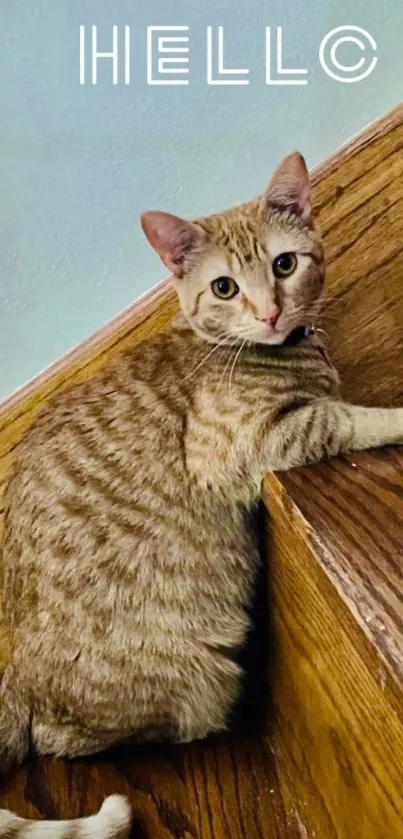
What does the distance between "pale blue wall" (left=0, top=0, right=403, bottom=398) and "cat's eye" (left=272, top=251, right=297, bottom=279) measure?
0.16m

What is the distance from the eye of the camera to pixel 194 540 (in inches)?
38.0

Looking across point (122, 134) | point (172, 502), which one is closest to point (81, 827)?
point (172, 502)

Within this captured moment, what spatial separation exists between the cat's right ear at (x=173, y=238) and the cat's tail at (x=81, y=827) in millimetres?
618

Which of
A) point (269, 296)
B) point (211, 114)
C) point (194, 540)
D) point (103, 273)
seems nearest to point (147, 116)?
point (211, 114)

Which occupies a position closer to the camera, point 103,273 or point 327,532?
point 327,532

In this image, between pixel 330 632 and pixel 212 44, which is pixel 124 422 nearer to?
pixel 330 632

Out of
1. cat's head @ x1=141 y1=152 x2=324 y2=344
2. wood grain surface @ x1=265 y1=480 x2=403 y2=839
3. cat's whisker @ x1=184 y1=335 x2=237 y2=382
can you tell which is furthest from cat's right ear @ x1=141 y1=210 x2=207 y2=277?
wood grain surface @ x1=265 y1=480 x2=403 y2=839

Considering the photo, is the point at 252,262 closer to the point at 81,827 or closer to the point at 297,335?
the point at 297,335

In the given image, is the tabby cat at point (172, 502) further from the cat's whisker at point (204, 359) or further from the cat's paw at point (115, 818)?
the cat's paw at point (115, 818)

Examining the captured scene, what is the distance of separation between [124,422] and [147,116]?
1.34 ft

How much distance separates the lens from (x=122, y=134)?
A: 111 centimetres

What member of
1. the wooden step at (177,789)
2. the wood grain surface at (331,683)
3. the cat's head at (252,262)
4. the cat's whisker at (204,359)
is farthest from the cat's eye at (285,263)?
the wooden step at (177,789)

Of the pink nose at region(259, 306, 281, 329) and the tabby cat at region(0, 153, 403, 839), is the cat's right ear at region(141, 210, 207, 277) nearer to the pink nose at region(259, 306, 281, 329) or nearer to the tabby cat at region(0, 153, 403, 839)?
the tabby cat at region(0, 153, 403, 839)

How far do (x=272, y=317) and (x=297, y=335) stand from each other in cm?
7
